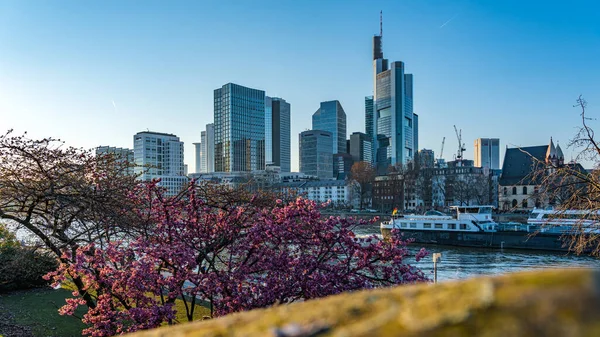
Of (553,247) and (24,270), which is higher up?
(24,270)

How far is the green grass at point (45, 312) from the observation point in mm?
14606

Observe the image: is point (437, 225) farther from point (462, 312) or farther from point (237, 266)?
point (462, 312)

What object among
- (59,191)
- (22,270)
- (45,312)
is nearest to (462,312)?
(59,191)

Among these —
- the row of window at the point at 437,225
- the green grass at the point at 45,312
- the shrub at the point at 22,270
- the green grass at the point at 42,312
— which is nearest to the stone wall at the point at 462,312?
the green grass at the point at 45,312

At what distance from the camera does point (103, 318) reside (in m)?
8.72

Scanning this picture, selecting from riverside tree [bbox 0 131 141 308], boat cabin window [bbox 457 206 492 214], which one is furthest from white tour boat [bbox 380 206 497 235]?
riverside tree [bbox 0 131 141 308]

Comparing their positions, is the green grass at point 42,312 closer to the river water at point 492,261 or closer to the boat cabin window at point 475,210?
the river water at point 492,261

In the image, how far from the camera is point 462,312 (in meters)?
1.44

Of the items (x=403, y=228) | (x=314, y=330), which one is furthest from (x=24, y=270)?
(x=403, y=228)

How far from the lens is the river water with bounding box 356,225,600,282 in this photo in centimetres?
3525

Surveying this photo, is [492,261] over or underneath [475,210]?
underneath

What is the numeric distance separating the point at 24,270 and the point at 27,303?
3.09 m

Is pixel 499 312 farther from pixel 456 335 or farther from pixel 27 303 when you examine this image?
pixel 27 303

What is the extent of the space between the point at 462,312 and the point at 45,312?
1987 centimetres
